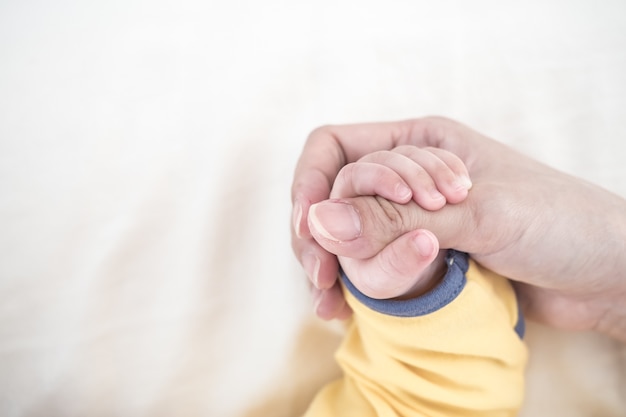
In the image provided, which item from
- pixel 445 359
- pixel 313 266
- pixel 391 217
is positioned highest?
pixel 391 217

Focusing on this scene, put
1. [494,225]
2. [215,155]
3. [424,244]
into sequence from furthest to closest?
[215,155]
[494,225]
[424,244]

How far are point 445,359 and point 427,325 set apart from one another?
2.9 inches

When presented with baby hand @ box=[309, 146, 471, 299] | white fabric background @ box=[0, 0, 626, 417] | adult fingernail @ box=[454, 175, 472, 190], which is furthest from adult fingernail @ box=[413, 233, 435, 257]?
white fabric background @ box=[0, 0, 626, 417]

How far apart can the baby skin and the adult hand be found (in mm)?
25

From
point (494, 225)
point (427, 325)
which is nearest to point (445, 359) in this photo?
point (427, 325)

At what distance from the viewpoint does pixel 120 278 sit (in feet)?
2.50

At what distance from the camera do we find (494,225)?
1.95 feet

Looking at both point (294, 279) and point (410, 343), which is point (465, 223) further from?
point (294, 279)

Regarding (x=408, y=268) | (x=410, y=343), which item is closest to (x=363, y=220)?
(x=408, y=268)

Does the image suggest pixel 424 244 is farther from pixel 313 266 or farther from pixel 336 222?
pixel 313 266

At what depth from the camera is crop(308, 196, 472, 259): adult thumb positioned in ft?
1.65

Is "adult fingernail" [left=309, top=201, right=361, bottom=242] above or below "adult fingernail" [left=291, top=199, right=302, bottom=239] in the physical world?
above

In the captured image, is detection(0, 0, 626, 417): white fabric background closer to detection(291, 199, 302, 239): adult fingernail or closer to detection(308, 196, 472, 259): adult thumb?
detection(291, 199, 302, 239): adult fingernail

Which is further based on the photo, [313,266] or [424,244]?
[313,266]
